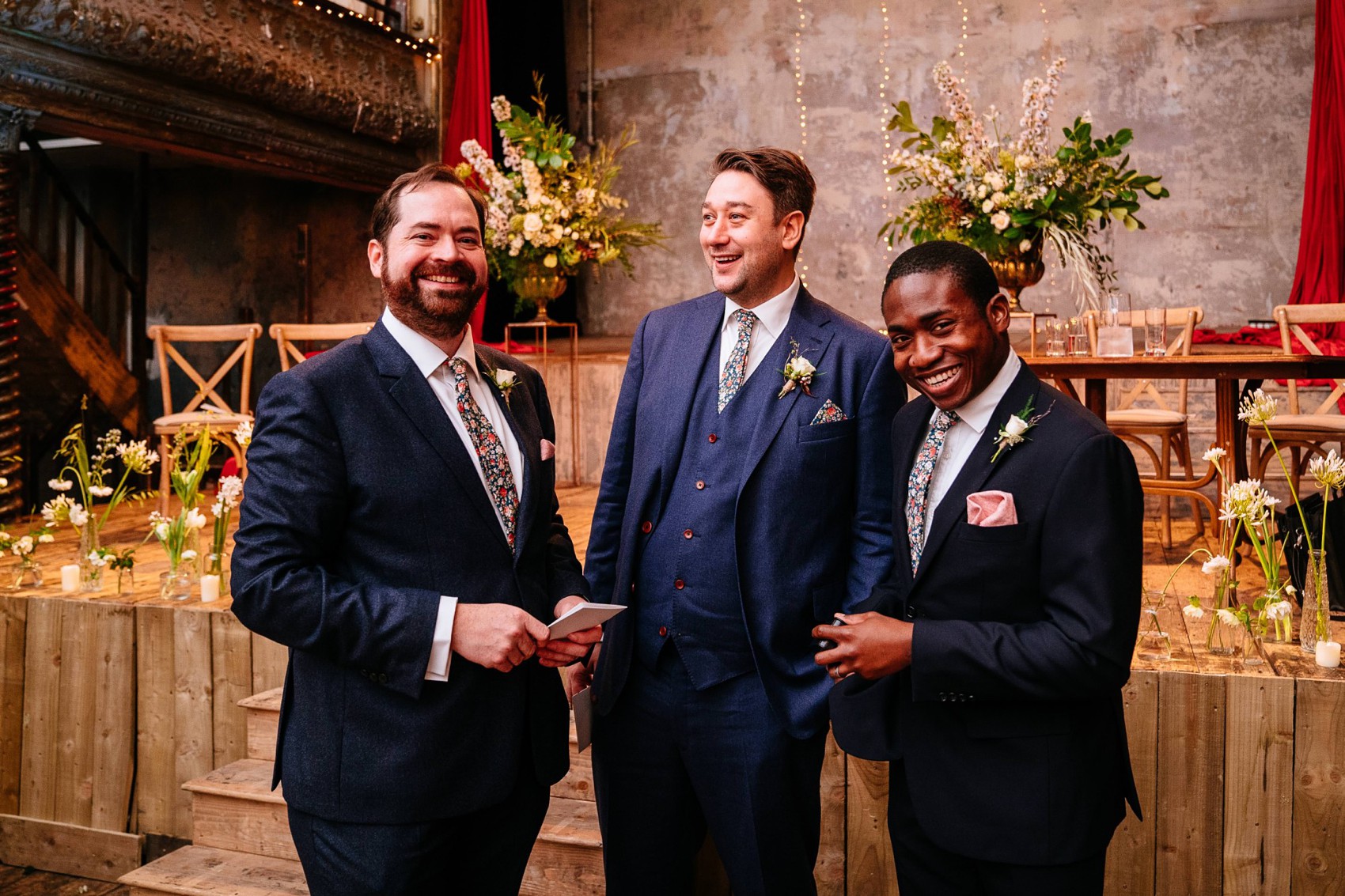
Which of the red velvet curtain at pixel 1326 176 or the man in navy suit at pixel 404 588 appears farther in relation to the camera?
the red velvet curtain at pixel 1326 176

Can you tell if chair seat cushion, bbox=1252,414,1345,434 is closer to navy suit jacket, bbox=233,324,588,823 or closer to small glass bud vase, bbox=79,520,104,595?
navy suit jacket, bbox=233,324,588,823

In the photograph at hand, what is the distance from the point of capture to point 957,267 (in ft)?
5.52

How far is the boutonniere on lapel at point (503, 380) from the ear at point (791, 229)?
0.58m

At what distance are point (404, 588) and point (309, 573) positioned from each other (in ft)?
0.48

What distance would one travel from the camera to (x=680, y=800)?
207 centimetres

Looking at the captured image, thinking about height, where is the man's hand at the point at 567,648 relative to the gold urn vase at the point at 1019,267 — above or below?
below

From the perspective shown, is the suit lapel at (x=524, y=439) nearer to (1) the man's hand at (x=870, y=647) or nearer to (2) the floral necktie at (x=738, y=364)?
(2) the floral necktie at (x=738, y=364)

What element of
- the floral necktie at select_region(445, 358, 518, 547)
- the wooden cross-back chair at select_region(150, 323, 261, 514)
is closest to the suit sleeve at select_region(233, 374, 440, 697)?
the floral necktie at select_region(445, 358, 518, 547)

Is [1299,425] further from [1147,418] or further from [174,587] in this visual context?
[174,587]

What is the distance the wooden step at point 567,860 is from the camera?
3.13m

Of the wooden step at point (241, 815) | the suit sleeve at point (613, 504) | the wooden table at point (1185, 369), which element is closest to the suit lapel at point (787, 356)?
the suit sleeve at point (613, 504)

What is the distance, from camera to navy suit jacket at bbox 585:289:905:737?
6.63 ft

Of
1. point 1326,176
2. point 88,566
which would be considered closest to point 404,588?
point 88,566

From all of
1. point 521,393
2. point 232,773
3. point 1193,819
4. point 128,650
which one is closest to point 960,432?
point 521,393
